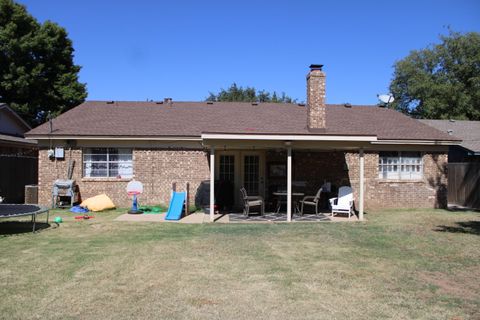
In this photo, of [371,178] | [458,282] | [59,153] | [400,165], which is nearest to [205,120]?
[59,153]

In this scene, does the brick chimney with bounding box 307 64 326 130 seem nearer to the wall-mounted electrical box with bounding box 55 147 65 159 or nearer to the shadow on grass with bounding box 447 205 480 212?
the shadow on grass with bounding box 447 205 480 212

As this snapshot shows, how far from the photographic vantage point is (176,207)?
13312 millimetres

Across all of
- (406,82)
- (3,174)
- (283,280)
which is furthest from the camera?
(406,82)

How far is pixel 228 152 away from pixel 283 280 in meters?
10.0

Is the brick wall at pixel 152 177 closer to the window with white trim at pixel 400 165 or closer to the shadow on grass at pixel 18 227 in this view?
the shadow on grass at pixel 18 227

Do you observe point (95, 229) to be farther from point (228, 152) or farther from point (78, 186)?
point (228, 152)

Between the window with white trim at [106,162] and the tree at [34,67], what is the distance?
15651 millimetres

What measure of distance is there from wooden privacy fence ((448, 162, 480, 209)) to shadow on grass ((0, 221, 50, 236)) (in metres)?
16.3

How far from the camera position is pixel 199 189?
51.5ft

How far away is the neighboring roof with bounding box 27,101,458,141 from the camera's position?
51.1 feet

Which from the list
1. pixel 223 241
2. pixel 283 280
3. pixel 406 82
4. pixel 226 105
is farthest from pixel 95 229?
pixel 406 82

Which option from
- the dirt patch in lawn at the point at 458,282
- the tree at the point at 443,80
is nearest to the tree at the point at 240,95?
the tree at the point at 443,80

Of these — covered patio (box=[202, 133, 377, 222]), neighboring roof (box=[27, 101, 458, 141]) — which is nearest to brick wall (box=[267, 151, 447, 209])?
covered patio (box=[202, 133, 377, 222])

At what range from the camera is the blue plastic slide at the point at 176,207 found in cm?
1296
